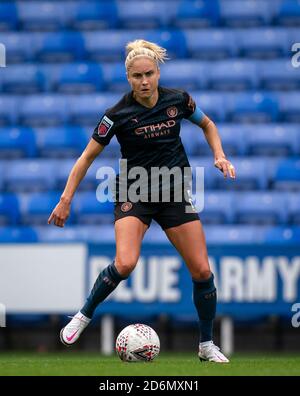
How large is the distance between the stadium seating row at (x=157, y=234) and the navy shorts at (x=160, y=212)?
12.8 feet

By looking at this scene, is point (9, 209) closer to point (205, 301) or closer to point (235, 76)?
point (235, 76)

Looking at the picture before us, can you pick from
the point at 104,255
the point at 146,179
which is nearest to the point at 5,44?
the point at 104,255

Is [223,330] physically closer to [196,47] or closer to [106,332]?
[106,332]

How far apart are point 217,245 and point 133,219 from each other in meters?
3.30

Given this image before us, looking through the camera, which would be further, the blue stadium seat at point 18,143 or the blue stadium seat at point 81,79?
the blue stadium seat at point 81,79

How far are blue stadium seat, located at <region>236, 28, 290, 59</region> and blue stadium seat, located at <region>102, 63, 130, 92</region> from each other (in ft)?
4.77

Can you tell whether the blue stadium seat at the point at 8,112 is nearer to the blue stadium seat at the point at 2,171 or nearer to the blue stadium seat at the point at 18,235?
the blue stadium seat at the point at 2,171

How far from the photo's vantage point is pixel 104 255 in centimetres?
960

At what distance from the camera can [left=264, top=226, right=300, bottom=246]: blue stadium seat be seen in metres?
10.5

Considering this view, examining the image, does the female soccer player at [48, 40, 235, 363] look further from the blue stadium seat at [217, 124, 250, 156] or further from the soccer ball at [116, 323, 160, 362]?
the blue stadium seat at [217, 124, 250, 156]

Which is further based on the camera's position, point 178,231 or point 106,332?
point 106,332

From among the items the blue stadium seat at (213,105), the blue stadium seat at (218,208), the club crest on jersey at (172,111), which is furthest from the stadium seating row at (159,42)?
the club crest on jersey at (172,111)

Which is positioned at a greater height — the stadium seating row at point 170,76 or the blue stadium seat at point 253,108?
the stadium seating row at point 170,76

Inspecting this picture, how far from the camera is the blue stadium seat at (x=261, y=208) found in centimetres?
1090
